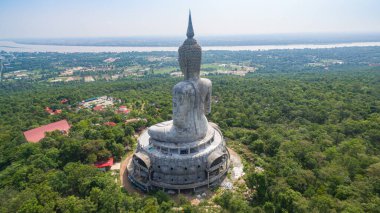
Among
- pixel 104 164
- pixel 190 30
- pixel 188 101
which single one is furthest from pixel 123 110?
pixel 190 30

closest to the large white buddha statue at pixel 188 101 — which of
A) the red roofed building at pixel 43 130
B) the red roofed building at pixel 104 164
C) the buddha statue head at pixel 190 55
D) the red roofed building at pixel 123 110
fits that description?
the buddha statue head at pixel 190 55

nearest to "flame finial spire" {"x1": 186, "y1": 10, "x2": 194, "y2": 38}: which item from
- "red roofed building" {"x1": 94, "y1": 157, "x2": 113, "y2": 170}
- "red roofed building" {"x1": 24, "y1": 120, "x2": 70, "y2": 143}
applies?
"red roofed building" {"x1": 94, "y1": 157, "x2": 113, "y2": 170}

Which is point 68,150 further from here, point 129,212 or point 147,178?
point 129,212

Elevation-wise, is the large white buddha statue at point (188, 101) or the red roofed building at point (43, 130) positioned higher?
the large white buddha statue at point (188, 101)

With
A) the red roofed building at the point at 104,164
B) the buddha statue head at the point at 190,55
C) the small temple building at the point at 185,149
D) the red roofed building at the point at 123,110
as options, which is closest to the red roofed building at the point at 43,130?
the red roofed building at the point at 123,110

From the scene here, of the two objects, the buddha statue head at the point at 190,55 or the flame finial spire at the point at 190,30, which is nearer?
the buddha statue head at the point at 190,55

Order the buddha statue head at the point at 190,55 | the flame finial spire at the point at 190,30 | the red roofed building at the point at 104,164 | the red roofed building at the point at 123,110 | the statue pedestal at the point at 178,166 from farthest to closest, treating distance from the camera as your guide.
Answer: the red roofed building at the point at 123,110, the red roofed building at the point at 104,164, the flame finial spire at the point at 190,30, the buddha statue head at the point at 190,55, the statue pedestal at the point at 178,166

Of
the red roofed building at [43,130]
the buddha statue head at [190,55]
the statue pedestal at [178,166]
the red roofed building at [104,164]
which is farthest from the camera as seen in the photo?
the red roofed building at [43,130]

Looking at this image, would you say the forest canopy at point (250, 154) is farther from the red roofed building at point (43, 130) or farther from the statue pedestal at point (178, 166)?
the statue pedestal at point (178, 166)

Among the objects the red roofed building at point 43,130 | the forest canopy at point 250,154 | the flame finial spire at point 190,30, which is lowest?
the red roofed building at point 43,130
